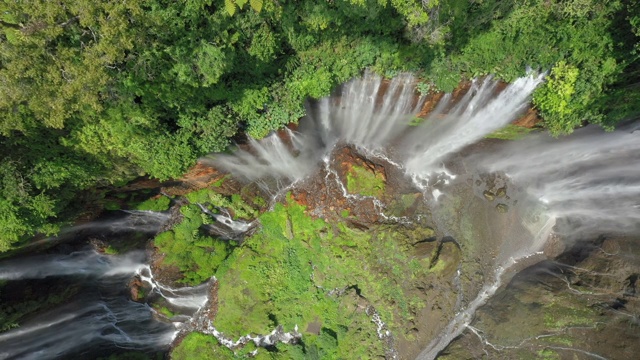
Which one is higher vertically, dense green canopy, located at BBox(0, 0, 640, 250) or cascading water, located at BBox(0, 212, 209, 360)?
dense green canopy, located at BBox(0, 0, 640, 250)

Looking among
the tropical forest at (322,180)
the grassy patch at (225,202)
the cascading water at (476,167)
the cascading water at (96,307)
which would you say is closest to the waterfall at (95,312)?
the cascading water at (96,307)

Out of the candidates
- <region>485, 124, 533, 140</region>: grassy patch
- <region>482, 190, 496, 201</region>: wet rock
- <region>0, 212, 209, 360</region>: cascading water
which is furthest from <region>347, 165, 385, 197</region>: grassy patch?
<region>0, 212, 209, 360</region>: cascading water

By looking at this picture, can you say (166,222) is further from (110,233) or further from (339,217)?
(339,217)

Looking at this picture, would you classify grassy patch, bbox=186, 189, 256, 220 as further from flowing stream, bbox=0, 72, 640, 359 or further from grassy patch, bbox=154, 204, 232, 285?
flowing stream, bbox=0, 72, 640, 359

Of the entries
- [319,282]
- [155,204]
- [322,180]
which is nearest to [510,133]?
[322,180]

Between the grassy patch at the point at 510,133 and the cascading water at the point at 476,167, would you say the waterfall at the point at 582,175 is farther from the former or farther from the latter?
the grassy patch at the point at 510,133
